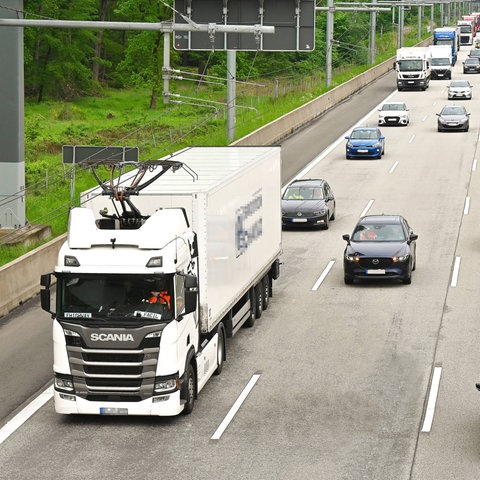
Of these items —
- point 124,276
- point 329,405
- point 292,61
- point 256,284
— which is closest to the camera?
point 124,276

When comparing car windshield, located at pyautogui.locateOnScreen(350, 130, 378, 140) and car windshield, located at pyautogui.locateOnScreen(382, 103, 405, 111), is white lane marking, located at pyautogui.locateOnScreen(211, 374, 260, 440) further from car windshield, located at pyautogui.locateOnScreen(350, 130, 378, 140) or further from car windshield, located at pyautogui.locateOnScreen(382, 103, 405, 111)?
car windshield, located at pyautogui.locateOnScreen(382, 103, 405, 111)

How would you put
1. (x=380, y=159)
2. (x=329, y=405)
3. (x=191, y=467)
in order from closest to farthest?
1. (x=191, y=467)
2. (x=329, y=405)
3. (x=380, y=159)

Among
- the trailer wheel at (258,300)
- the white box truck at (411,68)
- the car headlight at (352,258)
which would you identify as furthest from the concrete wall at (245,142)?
the car headlight at (352,258)

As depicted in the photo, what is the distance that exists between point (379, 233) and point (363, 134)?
25480mm

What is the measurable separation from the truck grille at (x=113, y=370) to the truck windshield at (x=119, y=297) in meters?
0.39

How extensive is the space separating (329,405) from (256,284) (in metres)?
6.44

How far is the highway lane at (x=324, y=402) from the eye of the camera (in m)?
17.1

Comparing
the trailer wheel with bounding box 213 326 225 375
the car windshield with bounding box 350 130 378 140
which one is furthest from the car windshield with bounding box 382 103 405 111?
the trailer wheel with bounding box 213 326 225 375

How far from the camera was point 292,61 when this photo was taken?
118375 millimetres

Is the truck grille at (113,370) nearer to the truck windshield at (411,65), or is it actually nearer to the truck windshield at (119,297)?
the truck windshield at (119,297)

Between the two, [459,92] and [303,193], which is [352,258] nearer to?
[303,193]

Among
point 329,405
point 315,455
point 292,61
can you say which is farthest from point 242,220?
point 292,61

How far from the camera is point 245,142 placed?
177 ft

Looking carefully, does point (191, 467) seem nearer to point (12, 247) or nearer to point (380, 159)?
point (12, 247)
